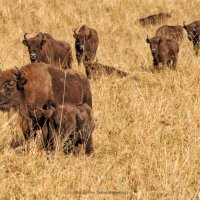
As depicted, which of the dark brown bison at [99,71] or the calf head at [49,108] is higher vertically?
the calf head at [49,108]

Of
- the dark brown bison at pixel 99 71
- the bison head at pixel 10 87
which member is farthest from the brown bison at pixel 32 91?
the dark brown bison at pixel 99 71

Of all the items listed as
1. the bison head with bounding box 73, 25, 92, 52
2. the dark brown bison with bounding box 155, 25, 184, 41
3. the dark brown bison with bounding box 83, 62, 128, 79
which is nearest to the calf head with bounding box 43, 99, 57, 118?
the dark brown bison with bounding box 83, 62, 128, 79

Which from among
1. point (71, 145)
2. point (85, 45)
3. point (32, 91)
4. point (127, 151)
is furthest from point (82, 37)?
point (127, 151)

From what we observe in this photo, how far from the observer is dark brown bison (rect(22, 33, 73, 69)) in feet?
38.8

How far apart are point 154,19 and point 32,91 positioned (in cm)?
1465

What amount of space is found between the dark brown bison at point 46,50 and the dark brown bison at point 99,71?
0.63m

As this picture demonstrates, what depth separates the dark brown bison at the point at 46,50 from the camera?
11820 millimetres

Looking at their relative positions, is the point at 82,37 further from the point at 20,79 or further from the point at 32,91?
the point at 20,79

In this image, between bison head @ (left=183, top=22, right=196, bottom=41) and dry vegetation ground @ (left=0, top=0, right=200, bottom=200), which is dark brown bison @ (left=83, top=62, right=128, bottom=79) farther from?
bison head @ (left=183, top=22, right=196, bottom=41)

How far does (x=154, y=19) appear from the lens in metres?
20.6

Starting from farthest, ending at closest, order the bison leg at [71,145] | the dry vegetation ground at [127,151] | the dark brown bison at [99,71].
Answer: the dark brown bison at [99,71], the bison leg at [71,145], the dry vegetation ground at [127,151]

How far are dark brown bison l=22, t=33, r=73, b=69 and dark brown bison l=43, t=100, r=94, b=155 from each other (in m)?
5.20

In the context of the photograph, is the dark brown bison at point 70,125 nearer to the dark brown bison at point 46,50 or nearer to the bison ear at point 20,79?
the bison ear at point 20,79

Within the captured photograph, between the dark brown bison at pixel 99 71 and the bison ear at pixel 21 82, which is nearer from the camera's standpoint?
the bison ear at pixel 21 82
